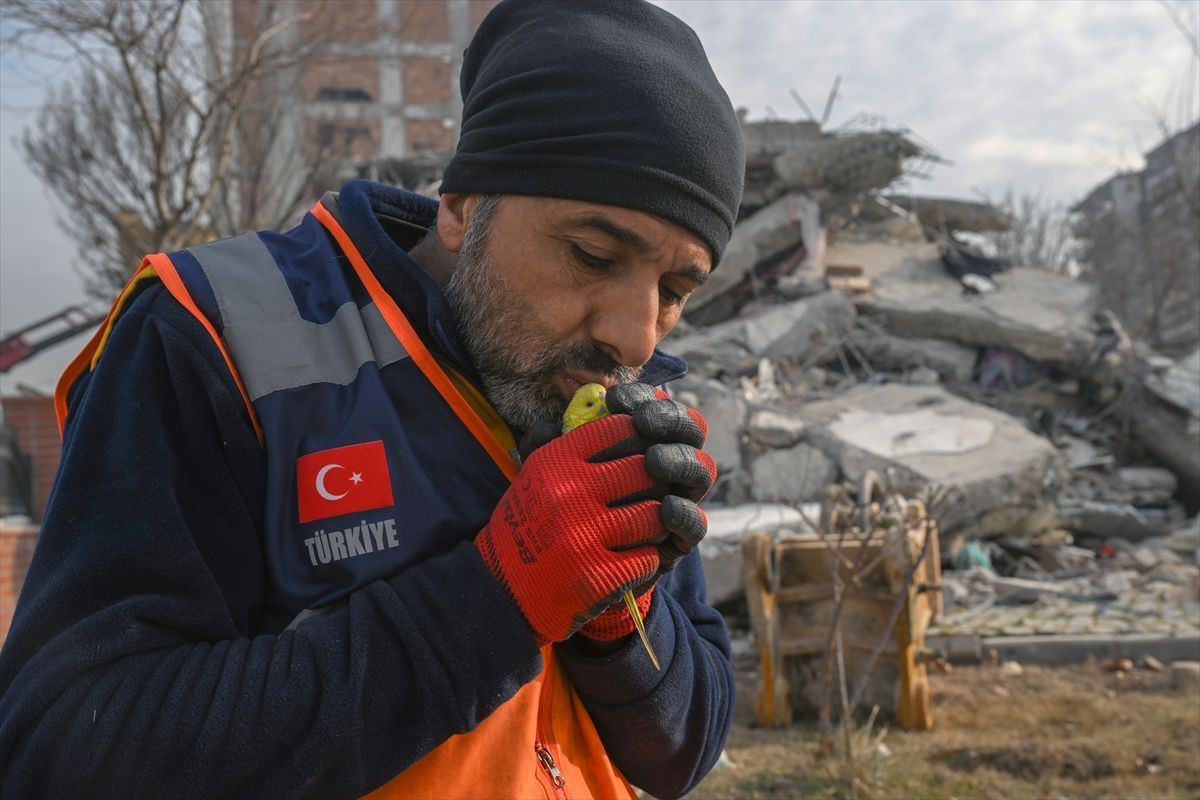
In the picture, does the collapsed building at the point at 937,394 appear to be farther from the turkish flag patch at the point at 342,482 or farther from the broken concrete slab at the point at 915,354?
the turkish flag patch at the point at 342,482

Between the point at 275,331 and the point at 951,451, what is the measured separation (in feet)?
30.6

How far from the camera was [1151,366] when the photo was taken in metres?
12.6

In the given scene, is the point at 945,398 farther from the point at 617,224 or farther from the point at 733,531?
the point at 617,224

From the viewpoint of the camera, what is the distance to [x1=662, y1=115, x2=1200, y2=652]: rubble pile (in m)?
8.52

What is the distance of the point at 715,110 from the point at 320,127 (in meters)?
11.8

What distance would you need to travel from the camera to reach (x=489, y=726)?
1.27 metres

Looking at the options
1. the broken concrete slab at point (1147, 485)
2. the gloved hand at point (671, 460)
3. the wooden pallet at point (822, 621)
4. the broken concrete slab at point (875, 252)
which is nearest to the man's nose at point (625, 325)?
the gloved hand at point (671, 460)

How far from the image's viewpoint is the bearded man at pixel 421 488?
1.11m

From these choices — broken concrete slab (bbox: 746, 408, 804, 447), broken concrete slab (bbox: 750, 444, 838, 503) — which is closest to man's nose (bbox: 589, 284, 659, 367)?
broken concrete slab (bbox: 750, 444, 838, 503)

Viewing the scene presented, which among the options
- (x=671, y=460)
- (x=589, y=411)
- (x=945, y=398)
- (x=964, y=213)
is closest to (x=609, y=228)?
(x=589, y=411)

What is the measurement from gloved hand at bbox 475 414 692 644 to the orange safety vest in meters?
0.14

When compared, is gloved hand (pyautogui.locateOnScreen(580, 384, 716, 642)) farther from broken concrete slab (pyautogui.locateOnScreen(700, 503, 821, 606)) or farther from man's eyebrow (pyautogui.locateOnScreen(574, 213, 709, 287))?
broken concrete slab (pyautogui.locateOnScreen(700, 503, 821, 606))

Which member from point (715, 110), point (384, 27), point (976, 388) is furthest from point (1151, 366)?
point (715, 110)

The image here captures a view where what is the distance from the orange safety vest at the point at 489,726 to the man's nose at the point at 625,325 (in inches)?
7.9
